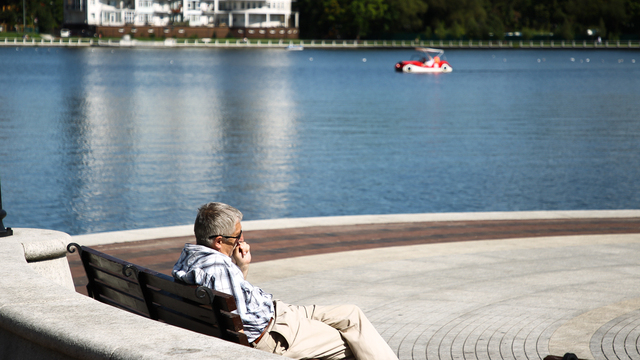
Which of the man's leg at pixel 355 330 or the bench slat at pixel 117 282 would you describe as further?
the man's leg at pixel 355 330

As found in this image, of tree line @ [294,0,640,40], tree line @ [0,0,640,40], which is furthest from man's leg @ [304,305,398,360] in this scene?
tree line @ [0,0,640,40]

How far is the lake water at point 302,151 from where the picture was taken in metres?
18.0

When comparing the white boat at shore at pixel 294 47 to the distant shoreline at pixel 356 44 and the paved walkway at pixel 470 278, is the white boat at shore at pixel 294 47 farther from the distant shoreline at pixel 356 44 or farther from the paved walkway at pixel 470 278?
the paved walkway at pixel 470 278

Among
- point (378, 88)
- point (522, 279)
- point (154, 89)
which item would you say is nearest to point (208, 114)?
point (154, 89)

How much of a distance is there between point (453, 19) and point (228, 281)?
140 metres

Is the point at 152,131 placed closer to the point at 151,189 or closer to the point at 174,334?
the point at 151,189

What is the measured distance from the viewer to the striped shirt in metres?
3.66

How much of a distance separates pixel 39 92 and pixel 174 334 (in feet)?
173

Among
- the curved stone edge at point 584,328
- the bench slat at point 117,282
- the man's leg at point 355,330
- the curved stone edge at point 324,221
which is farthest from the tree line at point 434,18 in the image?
the man's leg at point 355,330

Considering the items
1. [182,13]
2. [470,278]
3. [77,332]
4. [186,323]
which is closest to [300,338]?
[186,323]

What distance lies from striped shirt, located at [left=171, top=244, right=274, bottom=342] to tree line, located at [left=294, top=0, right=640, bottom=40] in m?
131

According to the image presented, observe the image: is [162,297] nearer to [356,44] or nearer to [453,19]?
[453,19]

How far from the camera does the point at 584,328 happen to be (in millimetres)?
6066

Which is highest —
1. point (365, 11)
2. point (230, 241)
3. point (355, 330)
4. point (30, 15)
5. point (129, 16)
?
point (365, 11)
